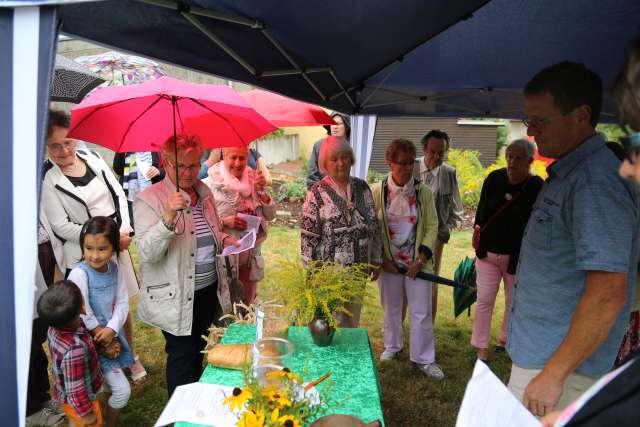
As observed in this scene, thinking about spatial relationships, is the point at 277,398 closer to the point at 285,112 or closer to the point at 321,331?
the point at 321,331

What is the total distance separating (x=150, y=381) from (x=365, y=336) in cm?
199

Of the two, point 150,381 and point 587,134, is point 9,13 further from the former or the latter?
point 150,381

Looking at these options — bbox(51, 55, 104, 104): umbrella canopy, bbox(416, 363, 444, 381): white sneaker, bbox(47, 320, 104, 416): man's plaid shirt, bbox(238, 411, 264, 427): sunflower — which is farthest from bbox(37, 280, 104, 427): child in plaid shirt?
bbox(416, 363, 444, 381): white sneaker

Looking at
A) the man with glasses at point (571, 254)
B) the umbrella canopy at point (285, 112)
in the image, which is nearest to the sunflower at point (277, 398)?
the man with glasses at point (571, 254)

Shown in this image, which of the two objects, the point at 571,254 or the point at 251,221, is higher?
the point at 571,254

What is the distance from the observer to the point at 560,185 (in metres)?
1.47

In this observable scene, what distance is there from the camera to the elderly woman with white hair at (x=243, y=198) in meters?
3.40

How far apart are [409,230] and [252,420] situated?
7.72 feet

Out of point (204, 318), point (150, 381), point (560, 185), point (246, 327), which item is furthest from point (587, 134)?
point (150, 381)

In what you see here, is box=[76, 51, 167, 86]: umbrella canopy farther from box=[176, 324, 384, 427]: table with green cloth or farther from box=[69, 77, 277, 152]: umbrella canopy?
box=[176, 324, 384, 427]: table with green cloth

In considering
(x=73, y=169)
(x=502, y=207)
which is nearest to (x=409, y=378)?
(x=502, y=207)

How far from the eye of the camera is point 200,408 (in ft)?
4.66

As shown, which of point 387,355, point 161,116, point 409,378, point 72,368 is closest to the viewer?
point 72,368

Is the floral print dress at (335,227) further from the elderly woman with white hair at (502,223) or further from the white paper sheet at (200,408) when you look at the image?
the white paper sheet at (200,408)
